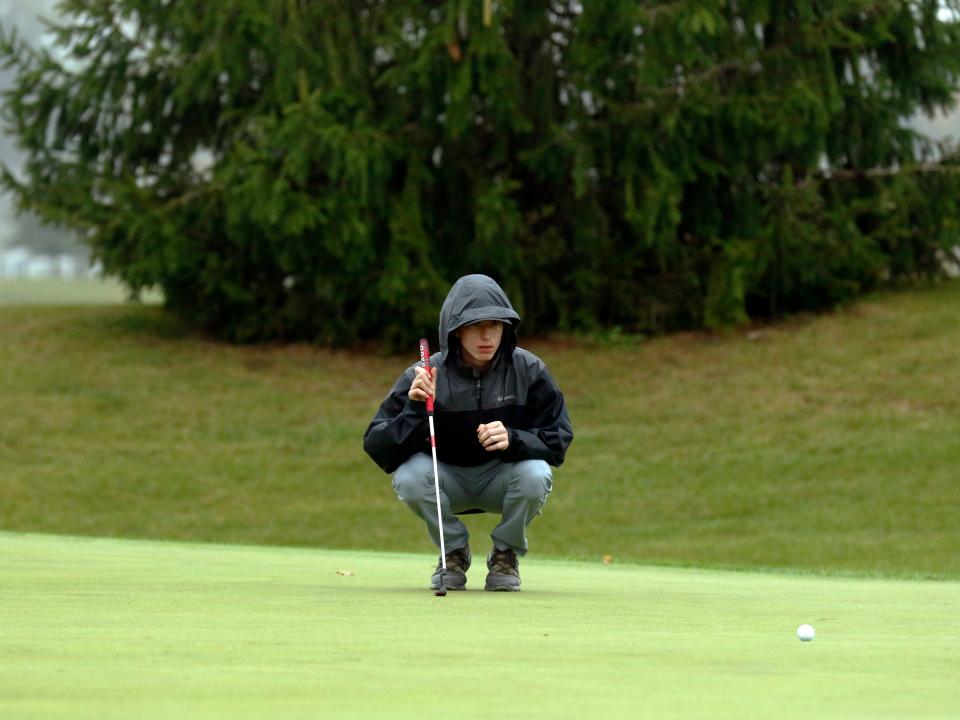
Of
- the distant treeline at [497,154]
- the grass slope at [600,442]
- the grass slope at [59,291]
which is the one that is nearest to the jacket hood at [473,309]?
the grass slope at [600,442]

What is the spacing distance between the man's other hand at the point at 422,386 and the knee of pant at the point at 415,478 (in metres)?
0.40

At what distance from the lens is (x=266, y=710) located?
3.63 meters

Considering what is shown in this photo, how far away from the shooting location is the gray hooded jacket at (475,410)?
7.85m

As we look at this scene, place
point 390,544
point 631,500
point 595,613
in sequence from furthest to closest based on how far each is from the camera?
point 631,500
point 390,544
point 595,613

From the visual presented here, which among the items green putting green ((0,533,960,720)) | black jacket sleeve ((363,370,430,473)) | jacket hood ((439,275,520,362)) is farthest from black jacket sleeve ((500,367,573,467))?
green putting green ((0,533,960,720))

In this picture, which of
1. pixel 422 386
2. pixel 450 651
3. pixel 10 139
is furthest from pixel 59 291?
pixel 450 651

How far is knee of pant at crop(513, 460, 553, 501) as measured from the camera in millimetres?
7914

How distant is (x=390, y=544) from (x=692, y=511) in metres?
3.70

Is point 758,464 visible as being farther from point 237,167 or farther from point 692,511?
point 237,167

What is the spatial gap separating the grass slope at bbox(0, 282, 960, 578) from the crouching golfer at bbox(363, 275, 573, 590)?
33.7ft

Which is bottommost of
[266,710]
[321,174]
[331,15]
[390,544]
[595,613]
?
[390,544]

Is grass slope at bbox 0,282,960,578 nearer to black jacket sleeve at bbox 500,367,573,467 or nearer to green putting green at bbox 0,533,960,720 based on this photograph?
black jacket sleeve at bbox 500,367,573,467

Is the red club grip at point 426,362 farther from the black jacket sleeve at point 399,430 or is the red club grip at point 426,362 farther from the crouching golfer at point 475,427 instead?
the black jacket sleeve at point 399,430

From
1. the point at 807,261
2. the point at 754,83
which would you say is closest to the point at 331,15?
the point at 754,83
